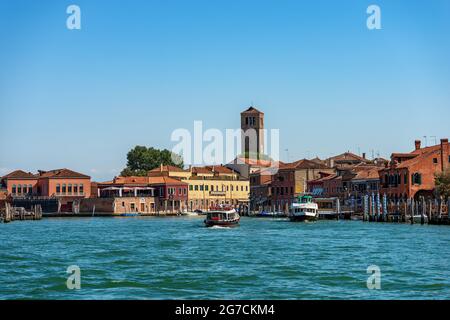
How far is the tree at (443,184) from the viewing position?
50.1 m

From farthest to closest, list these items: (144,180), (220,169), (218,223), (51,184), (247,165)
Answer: (247,165) < (220,169) < (144,180) < (51,184) < (218,223)

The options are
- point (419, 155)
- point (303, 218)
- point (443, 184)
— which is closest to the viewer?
point (443, 184)

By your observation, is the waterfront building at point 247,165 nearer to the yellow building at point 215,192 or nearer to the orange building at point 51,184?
the yellow building at point 215,192

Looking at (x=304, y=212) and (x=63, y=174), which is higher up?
(x=63, y=174)

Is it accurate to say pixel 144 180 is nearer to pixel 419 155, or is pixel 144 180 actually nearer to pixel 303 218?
pixel 303 218

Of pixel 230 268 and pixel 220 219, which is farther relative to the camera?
pixel 220 219

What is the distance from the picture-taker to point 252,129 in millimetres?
105375

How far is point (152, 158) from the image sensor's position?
94562 mm

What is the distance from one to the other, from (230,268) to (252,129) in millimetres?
84208

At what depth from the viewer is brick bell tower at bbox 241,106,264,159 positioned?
10475 centimetres

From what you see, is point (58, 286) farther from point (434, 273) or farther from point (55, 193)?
point (55, 193)

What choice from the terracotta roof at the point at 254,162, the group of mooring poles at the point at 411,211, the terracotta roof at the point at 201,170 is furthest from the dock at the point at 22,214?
the group of mooring poles at the point at 411,211

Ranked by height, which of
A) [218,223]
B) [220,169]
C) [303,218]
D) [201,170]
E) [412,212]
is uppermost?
[220,169]

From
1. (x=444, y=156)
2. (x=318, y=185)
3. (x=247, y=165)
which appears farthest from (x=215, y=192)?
(x=444, y=156)
